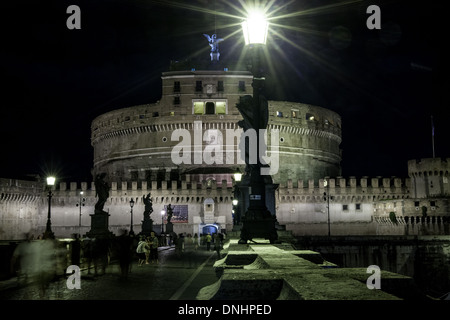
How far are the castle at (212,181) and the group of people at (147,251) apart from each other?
69.1 feet

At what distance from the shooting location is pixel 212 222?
4878 cm

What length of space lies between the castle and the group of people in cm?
2108

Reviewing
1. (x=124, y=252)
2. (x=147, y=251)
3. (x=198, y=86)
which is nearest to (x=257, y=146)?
(x=124, y=252)

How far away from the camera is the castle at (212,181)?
47.7 metres

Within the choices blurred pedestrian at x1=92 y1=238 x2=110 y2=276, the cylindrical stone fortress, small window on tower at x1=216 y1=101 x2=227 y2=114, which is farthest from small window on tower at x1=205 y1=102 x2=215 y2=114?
blurred pedestrian at x1=92 y1=238 x2=110 y2=276

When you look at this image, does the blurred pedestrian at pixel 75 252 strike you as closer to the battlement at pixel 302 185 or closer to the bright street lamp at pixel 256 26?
the bright street lamp at pixel 256 26

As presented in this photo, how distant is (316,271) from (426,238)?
122ft

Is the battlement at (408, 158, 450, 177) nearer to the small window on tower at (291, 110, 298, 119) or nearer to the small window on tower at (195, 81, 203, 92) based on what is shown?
the small window on tower at (291, 110, 298, 119)

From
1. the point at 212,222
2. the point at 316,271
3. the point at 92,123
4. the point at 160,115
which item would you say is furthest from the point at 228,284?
the point at 92,123

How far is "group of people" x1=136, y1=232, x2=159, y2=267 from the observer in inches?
585

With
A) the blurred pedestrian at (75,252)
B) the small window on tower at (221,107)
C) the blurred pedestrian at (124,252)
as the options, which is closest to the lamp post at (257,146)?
the blurred pedestrian at (124,252)
